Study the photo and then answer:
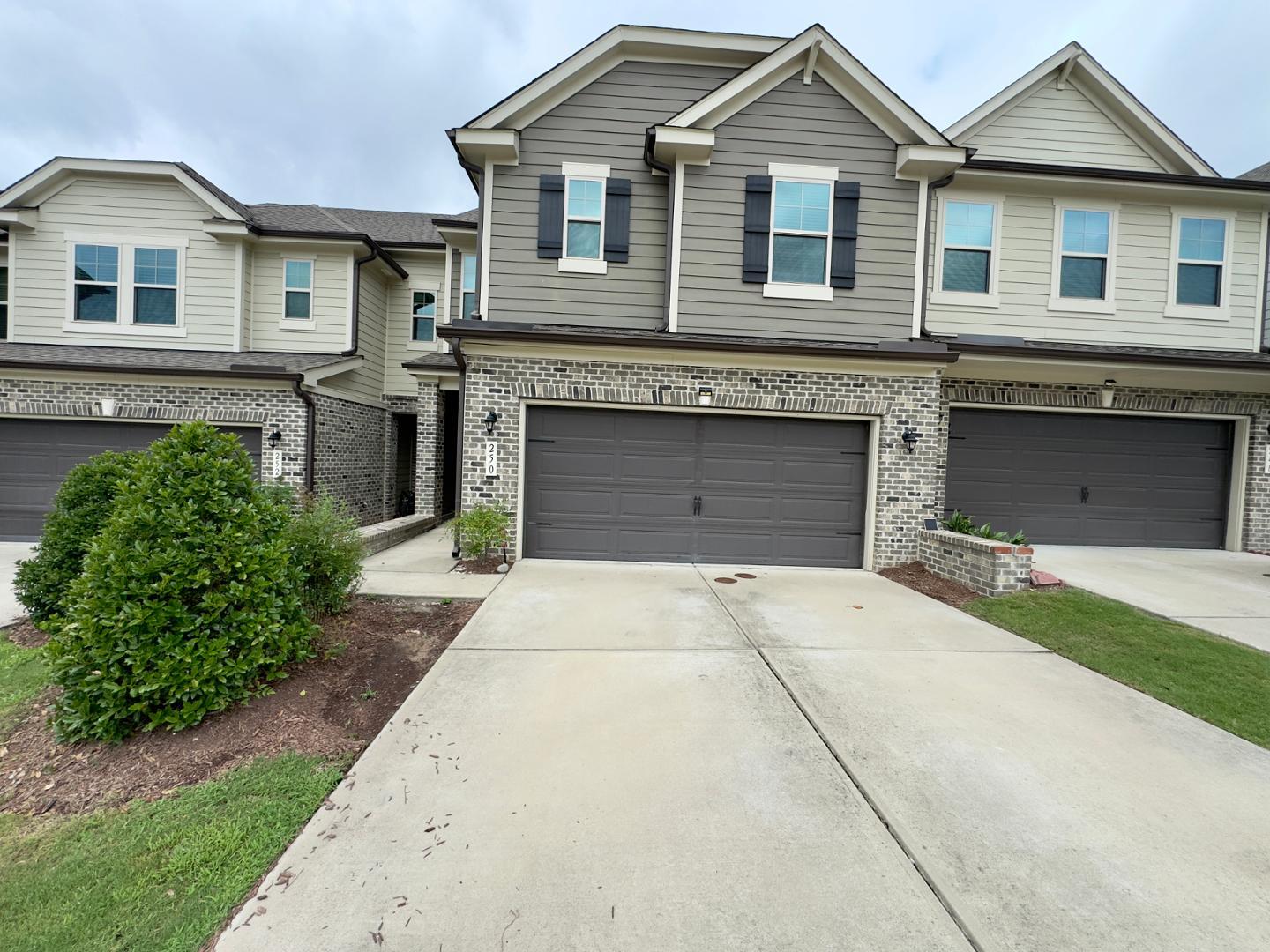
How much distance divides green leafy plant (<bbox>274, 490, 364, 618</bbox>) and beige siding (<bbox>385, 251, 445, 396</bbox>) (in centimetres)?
878

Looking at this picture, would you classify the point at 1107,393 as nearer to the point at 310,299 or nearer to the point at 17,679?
the point at 17,679

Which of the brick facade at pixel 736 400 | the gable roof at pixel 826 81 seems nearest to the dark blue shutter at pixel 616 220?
the gable roof at pixel 826 81

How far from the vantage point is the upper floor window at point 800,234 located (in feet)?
26.3

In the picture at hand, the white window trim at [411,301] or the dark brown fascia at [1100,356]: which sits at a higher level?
the white window trim at [411,301]

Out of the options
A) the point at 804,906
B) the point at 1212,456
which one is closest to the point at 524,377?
the point at 804,906

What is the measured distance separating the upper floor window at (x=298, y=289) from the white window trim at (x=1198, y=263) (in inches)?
613

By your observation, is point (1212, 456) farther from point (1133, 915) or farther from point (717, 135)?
point (1133, 915)

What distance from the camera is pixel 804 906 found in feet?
6.68

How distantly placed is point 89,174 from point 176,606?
1235 cm

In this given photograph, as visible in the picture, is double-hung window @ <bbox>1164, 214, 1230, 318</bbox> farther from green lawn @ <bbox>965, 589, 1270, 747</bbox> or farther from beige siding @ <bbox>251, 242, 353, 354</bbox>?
beige siding @ <bbox>251, 242, 353, 354</bbox>

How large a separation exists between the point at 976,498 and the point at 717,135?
6999mm

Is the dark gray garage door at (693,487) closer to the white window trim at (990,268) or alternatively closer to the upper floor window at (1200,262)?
the white window trim at (990,268)

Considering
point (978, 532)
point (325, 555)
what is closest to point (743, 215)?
point (978, 532)

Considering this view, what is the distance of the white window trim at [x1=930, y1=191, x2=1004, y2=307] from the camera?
9.20 metres
